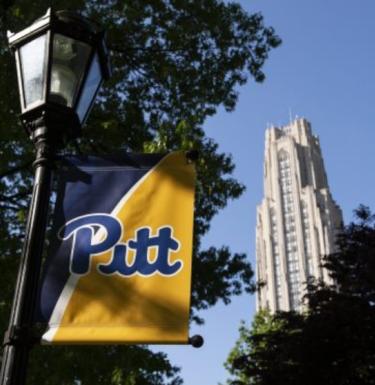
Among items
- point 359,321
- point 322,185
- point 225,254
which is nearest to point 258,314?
point 359,321

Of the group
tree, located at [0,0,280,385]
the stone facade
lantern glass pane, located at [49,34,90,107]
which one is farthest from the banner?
the stone facade

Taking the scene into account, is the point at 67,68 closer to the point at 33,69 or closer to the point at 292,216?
the point at 33,69

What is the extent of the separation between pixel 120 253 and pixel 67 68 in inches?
49.8

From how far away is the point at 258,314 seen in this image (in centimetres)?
3120

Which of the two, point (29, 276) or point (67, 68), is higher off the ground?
point (67, 68)

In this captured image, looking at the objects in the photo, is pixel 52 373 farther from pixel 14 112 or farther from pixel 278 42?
pixel 278 42

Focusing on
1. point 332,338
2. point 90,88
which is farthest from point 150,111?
point 332,338

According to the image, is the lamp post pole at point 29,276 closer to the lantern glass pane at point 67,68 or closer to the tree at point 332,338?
the lantern glass pane at point 67,68

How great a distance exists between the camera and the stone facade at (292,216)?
123m

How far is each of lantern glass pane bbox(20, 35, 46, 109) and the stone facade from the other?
379 feet

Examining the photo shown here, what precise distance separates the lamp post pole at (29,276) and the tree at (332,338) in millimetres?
16753

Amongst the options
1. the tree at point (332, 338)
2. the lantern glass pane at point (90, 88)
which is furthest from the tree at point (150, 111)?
the tree at point (332, 338)

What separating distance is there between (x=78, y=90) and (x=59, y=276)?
1.22 meters

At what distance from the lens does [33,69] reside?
3.67 metres
